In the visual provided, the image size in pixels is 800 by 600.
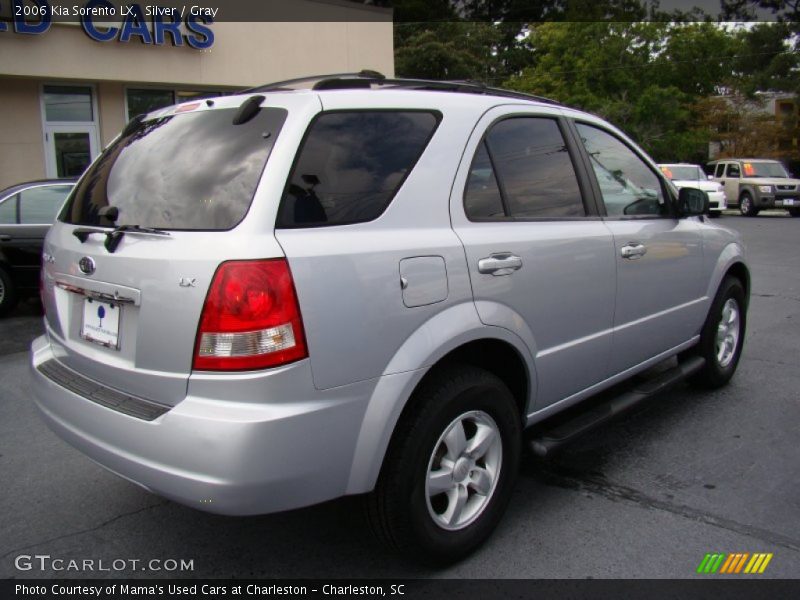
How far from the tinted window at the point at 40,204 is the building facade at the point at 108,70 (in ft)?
18.1

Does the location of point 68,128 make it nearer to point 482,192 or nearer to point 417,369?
point 482,192

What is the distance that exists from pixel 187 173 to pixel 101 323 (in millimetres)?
652

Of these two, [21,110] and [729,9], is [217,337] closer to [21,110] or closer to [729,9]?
[21,110]

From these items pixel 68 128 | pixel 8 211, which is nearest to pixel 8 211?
pixel 8 211

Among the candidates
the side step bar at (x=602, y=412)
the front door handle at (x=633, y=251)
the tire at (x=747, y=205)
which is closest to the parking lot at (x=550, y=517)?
the side step bar at (x=602, y=412)

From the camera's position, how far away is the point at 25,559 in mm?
2900

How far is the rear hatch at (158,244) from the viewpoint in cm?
228

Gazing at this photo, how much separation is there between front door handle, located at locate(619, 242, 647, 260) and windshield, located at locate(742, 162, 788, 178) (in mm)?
22589

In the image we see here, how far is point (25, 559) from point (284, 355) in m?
1.64

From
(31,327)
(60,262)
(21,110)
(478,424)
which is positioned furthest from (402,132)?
(21,110)

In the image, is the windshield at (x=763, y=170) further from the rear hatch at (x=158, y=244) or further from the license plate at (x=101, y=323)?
the license plate at (x=101, y=323)

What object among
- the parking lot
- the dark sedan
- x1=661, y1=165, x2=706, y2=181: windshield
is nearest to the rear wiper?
the parking lot

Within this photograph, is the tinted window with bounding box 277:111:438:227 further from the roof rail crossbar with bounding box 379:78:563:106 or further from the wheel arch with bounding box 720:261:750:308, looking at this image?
the wheel arch with bounding box 720:261:750:308

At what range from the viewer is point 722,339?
4.87 metres
